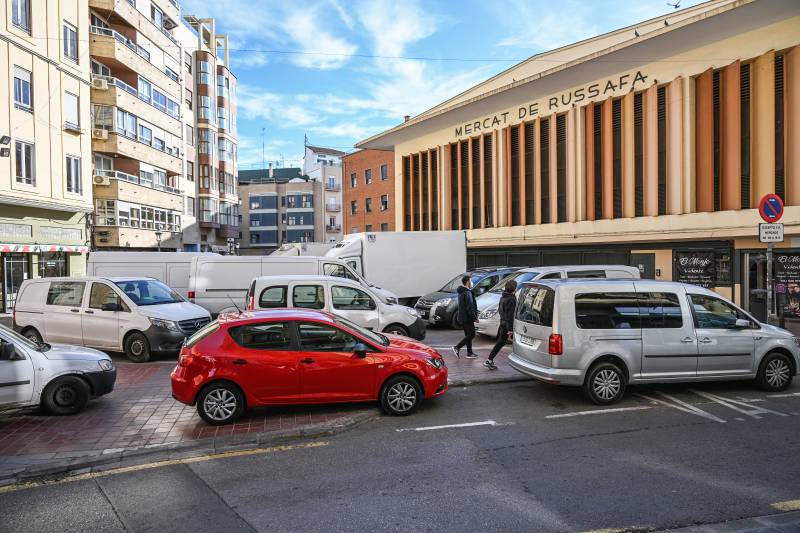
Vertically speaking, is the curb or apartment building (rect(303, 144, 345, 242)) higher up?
apartment building (rect(303, 144, 345, 242))

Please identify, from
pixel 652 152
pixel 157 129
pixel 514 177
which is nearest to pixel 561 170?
pixel 514 177

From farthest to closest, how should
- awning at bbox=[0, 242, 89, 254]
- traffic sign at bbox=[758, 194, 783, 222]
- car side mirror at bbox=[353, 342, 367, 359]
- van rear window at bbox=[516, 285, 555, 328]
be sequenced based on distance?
awning at bbox=[0, 242, 89, 254] → traffic sign at bbox=[758, 194, 783, 222] → van rear window at bbox=[516, 285, 555, 328] → car side mirror at bbox=[353, 342, 367, 359]

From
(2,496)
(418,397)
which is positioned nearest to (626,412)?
(418,397)

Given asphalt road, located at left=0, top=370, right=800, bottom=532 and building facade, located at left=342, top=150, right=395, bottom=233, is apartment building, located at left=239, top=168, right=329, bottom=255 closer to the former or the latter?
building facade, located at left=342, top=150, right=395, bottom=233

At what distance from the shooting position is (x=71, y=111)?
2488cm

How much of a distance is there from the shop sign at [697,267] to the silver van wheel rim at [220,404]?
59.6ft

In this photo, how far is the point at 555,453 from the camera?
5660 mm

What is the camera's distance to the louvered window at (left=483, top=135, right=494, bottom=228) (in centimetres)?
2986

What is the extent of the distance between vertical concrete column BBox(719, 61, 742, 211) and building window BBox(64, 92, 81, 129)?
27342 mm

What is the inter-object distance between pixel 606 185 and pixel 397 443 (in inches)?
808

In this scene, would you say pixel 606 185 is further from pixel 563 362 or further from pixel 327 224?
pixel 327 224

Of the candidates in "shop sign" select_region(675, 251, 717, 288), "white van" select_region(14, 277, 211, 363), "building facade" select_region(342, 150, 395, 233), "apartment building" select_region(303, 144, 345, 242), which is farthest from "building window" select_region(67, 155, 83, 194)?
"apartment building" select_region(303, 144, 345, 242)

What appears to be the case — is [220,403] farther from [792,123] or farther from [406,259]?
[792,123]

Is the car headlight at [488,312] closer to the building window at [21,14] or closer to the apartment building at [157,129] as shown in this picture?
the building window at [21,14]
